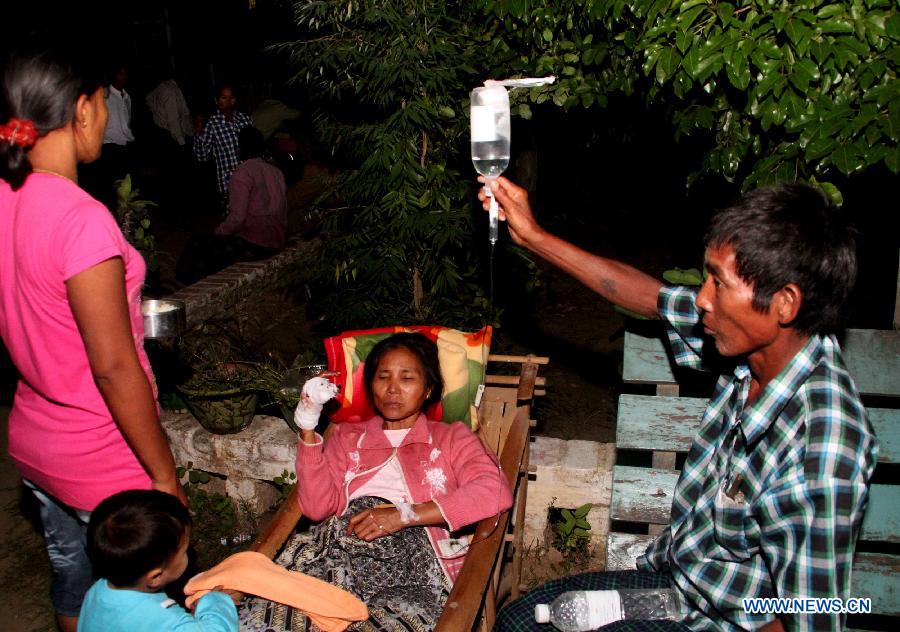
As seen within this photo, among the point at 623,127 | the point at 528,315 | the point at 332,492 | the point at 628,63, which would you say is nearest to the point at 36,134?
the point at 332,492

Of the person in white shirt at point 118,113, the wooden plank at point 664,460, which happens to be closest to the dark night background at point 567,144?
the person in white shirt at point 118,113

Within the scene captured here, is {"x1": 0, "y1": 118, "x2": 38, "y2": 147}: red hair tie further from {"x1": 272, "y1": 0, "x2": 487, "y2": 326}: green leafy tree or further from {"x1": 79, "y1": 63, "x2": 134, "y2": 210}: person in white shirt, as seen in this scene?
{"x1": 79, "y1": 63, "x2": 134, "y2": 210}: person in white shirt

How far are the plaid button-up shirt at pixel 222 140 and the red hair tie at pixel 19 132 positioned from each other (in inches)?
255

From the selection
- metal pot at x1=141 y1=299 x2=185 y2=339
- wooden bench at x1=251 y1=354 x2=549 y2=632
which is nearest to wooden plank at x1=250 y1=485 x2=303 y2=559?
wooden bench at x1=251 y1=354 x2=549 y2=632

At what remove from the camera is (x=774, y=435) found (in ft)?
6.68

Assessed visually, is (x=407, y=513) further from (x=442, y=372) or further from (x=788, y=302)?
(x=788, y=302)

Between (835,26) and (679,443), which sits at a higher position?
(835,26)

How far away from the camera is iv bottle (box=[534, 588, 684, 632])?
2410mm

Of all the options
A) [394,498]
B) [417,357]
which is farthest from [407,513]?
[417,357]

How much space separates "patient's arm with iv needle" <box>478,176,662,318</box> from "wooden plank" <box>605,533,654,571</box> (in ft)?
3.28

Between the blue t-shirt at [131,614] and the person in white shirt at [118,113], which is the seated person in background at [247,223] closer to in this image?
the person in white shirt at [118,113]

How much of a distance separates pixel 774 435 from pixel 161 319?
7.86 ft

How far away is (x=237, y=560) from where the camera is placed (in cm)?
248

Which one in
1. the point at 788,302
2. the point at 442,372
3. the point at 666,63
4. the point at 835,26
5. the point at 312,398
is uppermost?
the point at 835,26
